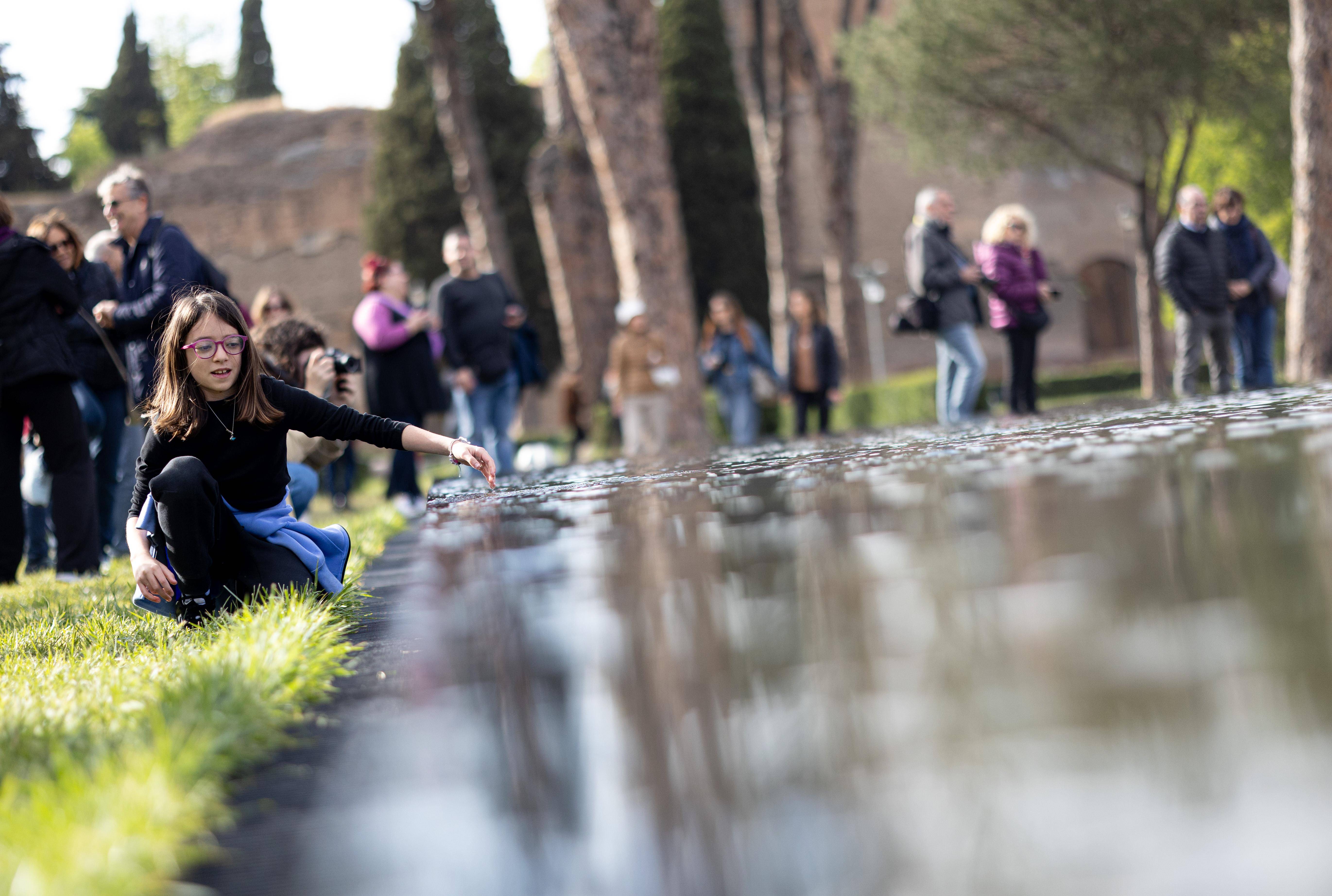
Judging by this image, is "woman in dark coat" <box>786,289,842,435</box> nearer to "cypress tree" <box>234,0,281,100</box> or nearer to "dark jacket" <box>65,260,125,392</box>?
"dark jacket" <box>65,260,125,392</box>

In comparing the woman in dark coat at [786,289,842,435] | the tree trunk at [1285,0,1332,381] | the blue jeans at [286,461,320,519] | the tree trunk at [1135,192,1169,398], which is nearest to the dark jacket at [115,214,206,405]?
the blue jeans at [286,461,320,519]

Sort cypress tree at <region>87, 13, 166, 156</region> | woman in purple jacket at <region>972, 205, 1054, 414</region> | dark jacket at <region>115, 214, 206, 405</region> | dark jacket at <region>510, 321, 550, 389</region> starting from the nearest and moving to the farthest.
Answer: dark jacket at <region>115, 214, 206, 405</region>
woman in purple jacket at <region>972, 205, 1054, 414</region>
dark jacket at <region>510, 321, 550, 389</region>
cypress tree at <region>87, 13, 166, 156</region>

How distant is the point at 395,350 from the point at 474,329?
2.05 ft

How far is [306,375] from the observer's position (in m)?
5.51

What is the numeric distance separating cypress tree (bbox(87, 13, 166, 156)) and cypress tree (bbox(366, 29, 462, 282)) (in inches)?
1066

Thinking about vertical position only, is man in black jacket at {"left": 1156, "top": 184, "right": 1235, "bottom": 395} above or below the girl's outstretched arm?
above

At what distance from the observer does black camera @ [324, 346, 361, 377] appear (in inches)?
214

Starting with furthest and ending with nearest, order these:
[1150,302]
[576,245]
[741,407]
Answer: [576,245] → [1150,302] → [741,407]

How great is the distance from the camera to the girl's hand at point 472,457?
395cm

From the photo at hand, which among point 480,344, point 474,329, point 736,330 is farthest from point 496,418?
point 736,330

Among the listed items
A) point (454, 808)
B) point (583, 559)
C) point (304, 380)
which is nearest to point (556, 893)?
point (454, 808)

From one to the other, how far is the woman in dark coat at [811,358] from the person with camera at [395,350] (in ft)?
16.3

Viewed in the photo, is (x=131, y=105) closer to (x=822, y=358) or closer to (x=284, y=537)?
(x=822, y=358)

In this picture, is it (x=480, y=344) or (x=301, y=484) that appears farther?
(x=480, y=344)
